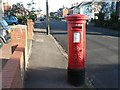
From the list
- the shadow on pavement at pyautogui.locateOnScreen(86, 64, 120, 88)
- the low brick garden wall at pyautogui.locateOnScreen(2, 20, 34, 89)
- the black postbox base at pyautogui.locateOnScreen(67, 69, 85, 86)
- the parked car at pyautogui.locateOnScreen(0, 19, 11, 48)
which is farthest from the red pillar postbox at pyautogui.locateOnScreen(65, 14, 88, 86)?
the parked car at pyautogui.locateOnScreen(0, 19, 11, 48)

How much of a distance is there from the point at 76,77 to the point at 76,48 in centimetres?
79

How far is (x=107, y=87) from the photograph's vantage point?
8.14m

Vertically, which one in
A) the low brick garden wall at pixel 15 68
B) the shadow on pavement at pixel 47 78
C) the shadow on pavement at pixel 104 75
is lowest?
the shadow on pavement at pixel 104 75

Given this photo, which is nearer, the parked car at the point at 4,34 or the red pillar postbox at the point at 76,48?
the red pillar postbox at the point at 76,48

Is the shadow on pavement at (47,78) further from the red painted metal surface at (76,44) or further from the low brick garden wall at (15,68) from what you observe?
the low brick garden wall at (15,68)

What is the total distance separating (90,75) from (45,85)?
7.47 ft

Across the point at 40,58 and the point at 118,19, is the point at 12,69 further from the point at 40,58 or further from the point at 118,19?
the point at 118,19

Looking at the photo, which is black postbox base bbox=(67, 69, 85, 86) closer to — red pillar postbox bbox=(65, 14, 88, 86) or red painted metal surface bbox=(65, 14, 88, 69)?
red pillar postbox bbox=(65, 14, 88, 86)

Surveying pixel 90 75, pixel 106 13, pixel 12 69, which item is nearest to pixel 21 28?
pixel 90 75

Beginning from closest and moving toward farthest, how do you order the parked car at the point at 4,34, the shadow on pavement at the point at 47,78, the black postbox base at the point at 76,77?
the shadow on pavement at the point at 47,78 < the black postbox base at the point at 76,77 < the parked car at the point at 4,34

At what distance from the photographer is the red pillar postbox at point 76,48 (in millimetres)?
8234

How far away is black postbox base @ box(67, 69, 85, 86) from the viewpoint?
26.7ft

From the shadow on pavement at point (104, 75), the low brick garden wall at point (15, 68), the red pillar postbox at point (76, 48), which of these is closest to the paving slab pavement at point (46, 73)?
the red pillar postbox at point (76, 48)

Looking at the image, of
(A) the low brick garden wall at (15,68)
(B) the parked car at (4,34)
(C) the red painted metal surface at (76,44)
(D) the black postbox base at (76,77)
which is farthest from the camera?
(B) the parked car at (4,34)
